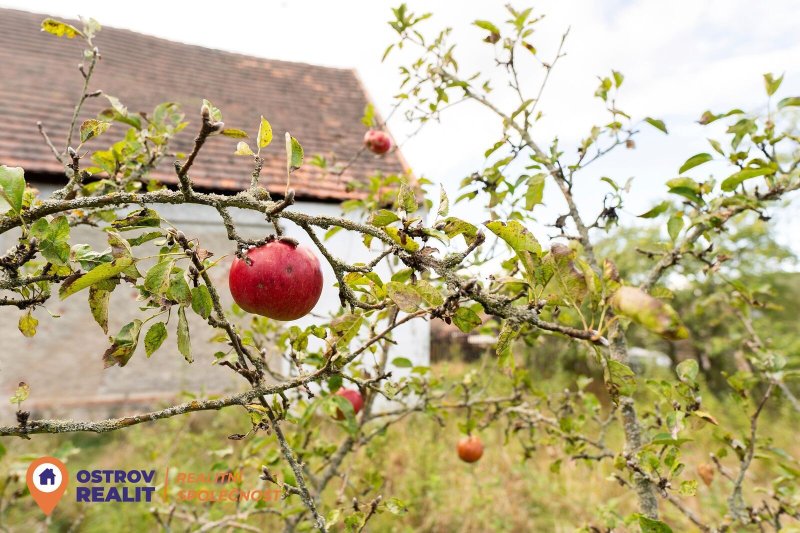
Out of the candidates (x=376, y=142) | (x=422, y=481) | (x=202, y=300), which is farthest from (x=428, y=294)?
(x=422, y=481)

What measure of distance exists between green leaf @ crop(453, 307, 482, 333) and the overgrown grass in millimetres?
1346

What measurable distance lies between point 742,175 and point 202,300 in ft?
3.59

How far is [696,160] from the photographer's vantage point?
1061 mm

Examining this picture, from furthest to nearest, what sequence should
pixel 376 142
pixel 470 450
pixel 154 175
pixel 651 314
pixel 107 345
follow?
pixel 107 345, pixel 154 175, pixel 376 142, pixel 470 450, pixel 651 314

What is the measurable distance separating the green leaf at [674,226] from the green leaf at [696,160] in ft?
0.41

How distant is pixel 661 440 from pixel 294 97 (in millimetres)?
6098

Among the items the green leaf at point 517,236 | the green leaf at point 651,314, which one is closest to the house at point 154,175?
the green leaf at point 517,236

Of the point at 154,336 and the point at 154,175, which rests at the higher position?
the point at 154,175

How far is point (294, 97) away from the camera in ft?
19.8

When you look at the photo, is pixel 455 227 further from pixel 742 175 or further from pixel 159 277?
pixel 742 175

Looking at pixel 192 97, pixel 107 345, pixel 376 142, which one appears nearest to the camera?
pixel 376 142

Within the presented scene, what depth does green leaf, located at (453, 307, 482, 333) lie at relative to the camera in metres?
0.63

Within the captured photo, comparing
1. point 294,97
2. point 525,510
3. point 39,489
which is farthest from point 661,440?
point 294,97

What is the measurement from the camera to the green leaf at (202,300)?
25.5 inches
